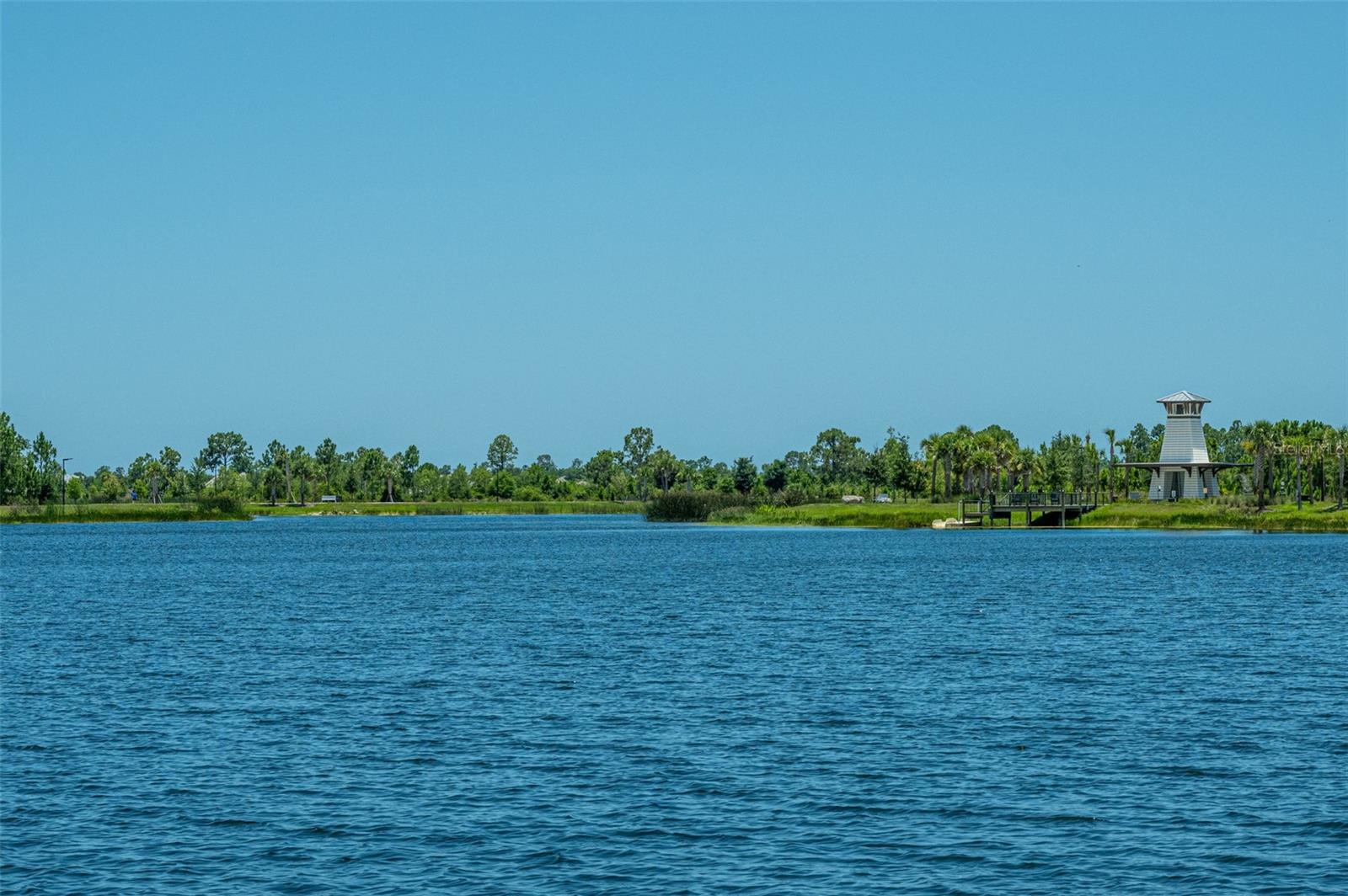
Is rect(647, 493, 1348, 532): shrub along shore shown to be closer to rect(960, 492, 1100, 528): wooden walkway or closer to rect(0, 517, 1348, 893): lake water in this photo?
rect(960, 492, 1100, 528): wooden walkway

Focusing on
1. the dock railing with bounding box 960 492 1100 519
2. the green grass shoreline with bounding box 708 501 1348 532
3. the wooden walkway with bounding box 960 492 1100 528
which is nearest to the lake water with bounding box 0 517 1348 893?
the green grass shoreline with bounding box 708 501 1348 532

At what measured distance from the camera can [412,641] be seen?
5616 cm

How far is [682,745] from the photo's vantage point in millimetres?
33312

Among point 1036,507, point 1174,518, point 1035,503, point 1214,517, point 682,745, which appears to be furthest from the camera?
point 1035,503

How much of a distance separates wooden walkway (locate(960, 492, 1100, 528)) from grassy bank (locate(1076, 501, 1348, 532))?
2088 mm

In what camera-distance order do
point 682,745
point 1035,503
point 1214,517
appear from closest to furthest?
point 682,745 < point 1214,517 < point 1035,503

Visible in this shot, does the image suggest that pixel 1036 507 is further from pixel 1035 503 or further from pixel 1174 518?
pixel 1174 518

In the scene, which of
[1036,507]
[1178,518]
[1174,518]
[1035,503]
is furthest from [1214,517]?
[1035,503]

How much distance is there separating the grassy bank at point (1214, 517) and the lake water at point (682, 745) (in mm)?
83231

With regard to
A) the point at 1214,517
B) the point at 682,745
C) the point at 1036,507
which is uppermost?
the point at 1036,507

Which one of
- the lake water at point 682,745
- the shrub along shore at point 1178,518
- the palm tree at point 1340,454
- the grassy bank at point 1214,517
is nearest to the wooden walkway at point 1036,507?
the shrub along shore at point 1178,518

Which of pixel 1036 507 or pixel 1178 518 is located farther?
pixel 1036 507

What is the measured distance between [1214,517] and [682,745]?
140907mm

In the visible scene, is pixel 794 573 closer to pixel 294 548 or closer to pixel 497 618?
pixel 497 618
